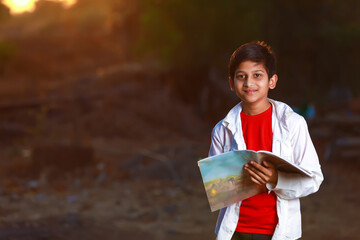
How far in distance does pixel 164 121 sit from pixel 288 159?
11.5m

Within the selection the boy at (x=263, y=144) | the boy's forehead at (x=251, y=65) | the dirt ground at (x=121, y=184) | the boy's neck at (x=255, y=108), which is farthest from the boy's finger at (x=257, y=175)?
the dirt ground at (x=121, y=184)

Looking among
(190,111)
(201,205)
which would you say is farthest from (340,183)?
(190,111)

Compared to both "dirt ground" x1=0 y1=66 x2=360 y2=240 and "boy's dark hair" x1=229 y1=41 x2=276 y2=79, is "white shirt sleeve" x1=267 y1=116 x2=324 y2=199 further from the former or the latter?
"dirt ground" x1=0 y1=66 x2=360 y2=240

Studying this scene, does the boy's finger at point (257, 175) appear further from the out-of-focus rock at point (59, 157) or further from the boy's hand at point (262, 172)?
the out-of-focus rock at point (59, 157)

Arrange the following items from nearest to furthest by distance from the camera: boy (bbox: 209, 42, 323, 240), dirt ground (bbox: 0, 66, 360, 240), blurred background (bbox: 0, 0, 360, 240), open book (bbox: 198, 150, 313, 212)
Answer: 1. open book (bbox: 198, 150, 313, 212)
2. boy (bbox: 209, 42, 323, 240)
3. dirt ground (bbox: 0, 66, 360, 240)
4. blurred background (bbox: 0, 0, 360, 240)

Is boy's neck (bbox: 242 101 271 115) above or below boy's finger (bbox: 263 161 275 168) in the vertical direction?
above

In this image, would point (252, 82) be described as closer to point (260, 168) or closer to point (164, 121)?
point (260, 168)

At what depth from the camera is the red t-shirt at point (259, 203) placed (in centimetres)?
205

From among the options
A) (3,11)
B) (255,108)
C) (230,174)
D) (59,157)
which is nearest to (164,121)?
(59,157)

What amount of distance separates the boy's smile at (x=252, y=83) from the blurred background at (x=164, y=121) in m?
3.36

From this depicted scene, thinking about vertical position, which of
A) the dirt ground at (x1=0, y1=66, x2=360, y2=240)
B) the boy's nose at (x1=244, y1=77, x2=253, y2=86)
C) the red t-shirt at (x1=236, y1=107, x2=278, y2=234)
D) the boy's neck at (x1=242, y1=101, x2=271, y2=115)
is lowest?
the red t-shirt at (x1=236, y1=107, x2=278, y2=234)

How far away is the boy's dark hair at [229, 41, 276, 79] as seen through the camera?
2.07 m

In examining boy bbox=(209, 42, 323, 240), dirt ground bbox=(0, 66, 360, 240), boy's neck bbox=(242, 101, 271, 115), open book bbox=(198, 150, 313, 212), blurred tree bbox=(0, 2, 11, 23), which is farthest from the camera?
blurred tree bbox=(0, 2, 11, 23)

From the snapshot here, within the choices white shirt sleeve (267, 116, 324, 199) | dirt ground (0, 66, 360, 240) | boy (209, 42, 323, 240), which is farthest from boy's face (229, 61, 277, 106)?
dirt ground (0, 66, 360, 240)
